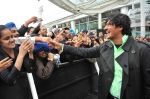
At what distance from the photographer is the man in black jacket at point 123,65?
11.1 ft

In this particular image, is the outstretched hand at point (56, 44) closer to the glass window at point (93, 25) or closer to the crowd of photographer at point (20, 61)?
the crowd of photographer at point (20, 61)

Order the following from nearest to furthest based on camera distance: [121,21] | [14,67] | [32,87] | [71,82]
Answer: [14,67], [121,21], [32,87], [71,82]

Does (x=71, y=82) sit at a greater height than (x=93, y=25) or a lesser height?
lesser

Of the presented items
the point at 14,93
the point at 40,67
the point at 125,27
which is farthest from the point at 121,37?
the point at 14,93

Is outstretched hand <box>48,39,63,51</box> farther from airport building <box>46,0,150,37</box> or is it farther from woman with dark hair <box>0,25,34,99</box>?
airport building <box>46,0,150,37</box>

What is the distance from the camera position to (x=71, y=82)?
5.03 metres

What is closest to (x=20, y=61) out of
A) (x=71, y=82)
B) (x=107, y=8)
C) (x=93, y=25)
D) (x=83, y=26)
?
(x=71, y=82)

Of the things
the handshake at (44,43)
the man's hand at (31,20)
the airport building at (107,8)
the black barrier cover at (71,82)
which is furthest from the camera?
the airport building at (107,8)

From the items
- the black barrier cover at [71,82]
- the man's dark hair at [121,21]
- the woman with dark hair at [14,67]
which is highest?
the man's dark hair at [121,21]

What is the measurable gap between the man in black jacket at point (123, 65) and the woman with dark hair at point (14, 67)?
0.97 m

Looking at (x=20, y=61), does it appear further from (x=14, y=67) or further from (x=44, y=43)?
(x=44, y=43)

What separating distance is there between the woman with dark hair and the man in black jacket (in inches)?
38.3

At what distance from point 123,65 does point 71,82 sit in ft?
5.87

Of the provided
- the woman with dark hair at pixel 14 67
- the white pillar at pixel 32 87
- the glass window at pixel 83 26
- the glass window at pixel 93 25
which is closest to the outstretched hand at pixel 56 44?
the woman with dark hair at pixel 14 67
